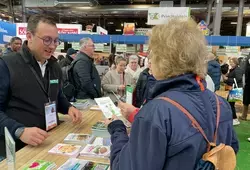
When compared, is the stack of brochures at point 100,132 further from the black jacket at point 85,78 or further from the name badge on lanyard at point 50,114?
the black jacket at point 85,78

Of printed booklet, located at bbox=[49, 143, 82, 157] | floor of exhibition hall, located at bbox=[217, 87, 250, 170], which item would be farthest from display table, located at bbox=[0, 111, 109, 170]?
floor of exhibition hall, located at bbox=[217, 87, 250, 170]

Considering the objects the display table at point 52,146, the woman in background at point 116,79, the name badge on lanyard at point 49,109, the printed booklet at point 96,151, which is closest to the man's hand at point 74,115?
the display table at point 52,146

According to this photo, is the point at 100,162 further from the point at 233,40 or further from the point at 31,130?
the point at 233,40

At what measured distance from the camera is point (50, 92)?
5.49 ft

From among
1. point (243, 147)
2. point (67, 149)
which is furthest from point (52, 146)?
point (243, 147)

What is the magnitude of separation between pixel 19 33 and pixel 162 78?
10.1 meters

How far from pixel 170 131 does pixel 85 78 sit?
2543 mm

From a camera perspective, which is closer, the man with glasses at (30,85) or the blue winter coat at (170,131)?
the blue winter coat at (170,131)

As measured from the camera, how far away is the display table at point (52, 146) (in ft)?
4.28

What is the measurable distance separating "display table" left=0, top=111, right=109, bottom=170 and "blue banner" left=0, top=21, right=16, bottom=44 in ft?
25.3

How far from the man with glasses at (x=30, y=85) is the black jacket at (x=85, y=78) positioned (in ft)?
4.78

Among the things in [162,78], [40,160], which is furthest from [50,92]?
[162,78]

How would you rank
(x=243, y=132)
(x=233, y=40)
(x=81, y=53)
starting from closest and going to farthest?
1. (x=81, y=53)
2. (x=243, y=132)
3. (x=233, y=40)

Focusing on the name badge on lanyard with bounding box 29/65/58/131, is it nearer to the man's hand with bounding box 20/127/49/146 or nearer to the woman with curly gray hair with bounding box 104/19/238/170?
the man's hand with bounding box 20/127/49/146
